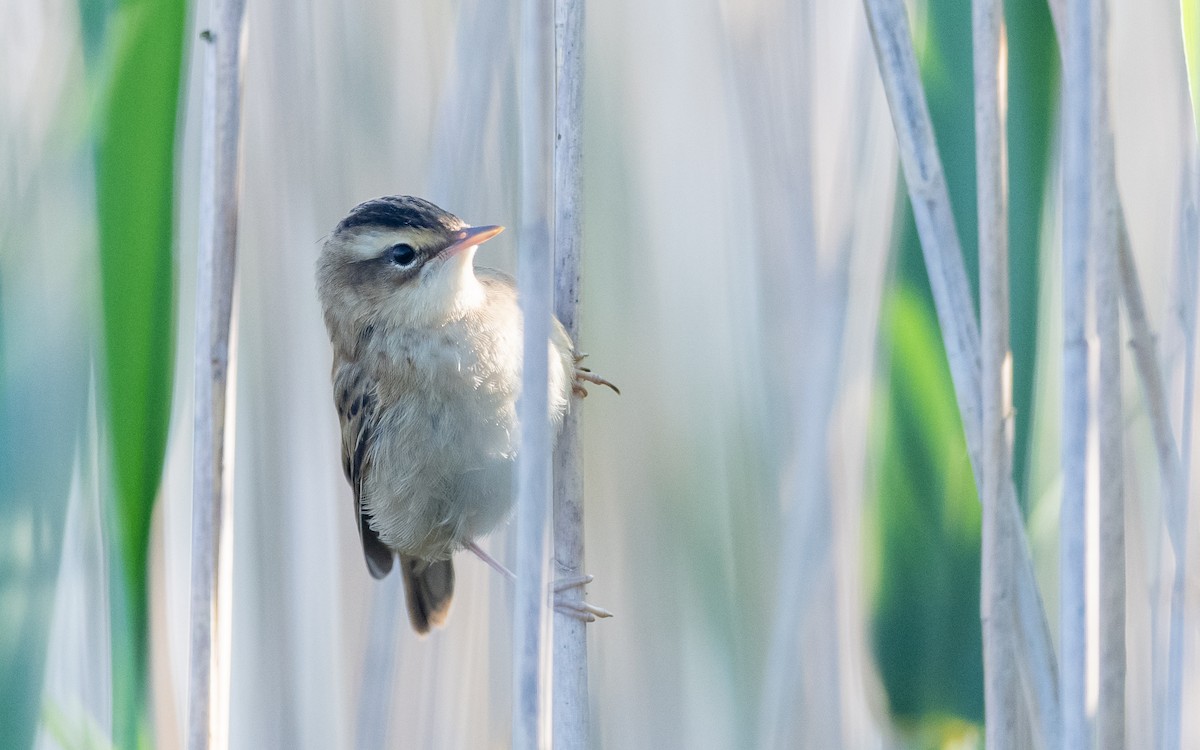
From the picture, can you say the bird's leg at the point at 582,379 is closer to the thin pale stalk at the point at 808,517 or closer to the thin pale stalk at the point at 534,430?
the thin pale stalk at the point at 808,517

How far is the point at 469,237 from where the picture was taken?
204cm

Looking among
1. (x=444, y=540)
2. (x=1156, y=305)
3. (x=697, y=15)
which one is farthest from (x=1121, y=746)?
(x=697, y=15)

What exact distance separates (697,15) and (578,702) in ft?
4.94

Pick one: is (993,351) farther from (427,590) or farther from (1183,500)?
(427,590)

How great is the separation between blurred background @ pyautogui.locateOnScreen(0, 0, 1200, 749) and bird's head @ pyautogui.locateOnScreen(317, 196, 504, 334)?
18 centimetres

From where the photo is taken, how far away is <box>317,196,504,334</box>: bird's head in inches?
82.3

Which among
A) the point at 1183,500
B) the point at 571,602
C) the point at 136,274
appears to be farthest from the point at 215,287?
the point at 1183,500

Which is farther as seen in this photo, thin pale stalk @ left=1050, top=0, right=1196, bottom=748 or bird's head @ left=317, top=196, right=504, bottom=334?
bird's head @ left=317, top=196, right=504, bottom=334

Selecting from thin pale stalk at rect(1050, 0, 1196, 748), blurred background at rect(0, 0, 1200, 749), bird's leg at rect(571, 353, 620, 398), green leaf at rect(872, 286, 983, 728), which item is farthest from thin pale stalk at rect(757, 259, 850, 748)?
thin pale stalk at rect(1050, 0, 1196, 748)

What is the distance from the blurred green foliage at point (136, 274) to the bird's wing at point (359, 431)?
379mm

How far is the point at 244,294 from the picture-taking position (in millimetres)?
2396

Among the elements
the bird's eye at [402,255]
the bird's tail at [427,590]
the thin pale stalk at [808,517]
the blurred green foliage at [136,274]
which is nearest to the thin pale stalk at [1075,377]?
the thin pale stalk at [808,517]

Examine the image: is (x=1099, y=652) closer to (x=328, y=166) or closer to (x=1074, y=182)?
(x=1074, y=182)

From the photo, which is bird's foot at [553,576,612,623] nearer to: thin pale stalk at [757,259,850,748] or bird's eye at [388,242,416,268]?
thin pale stalk at [757,259,850,748]
